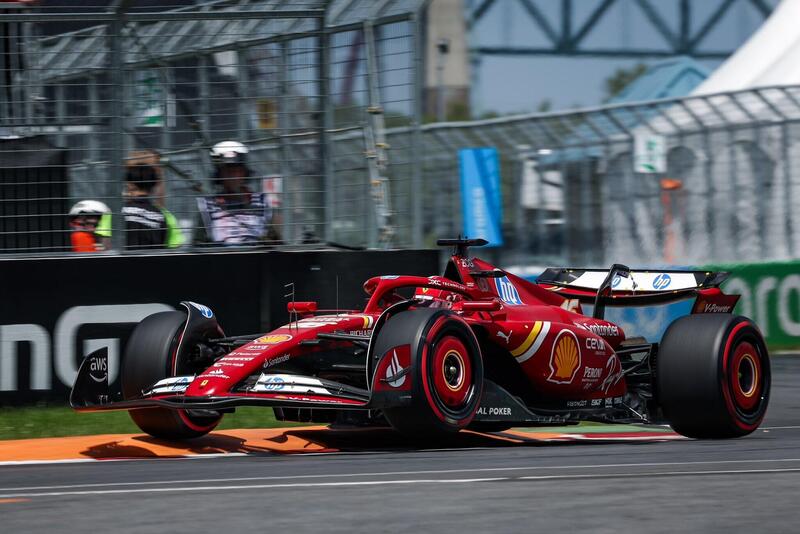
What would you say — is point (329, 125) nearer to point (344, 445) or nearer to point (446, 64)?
point (344, 445)

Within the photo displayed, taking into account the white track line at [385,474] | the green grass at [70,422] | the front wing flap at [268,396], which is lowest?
the green grass at [70,422]

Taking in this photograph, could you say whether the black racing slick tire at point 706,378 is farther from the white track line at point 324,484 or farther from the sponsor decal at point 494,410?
the white track line at point 324,484

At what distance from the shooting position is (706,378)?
7887mm

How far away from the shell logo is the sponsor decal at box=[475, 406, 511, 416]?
49cm

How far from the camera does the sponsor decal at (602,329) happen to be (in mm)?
8380

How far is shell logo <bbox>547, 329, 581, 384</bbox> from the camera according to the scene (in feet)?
26.2

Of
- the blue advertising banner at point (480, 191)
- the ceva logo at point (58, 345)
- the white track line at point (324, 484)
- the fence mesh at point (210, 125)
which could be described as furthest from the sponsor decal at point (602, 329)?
the blue advertising banner at point (480, 191)

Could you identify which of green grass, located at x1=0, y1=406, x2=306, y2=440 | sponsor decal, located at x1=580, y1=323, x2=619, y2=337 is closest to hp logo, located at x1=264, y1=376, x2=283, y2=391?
green grass, located at x1=0, y1=406, x2=306, y2=440

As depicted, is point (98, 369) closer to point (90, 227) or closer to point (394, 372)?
point (394, 372)

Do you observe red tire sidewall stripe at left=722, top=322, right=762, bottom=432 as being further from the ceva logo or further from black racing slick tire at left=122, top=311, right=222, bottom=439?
the ceva logo

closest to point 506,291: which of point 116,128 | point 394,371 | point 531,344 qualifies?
point 531,344

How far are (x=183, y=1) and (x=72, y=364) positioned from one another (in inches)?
118

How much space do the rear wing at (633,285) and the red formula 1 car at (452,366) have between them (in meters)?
0.02

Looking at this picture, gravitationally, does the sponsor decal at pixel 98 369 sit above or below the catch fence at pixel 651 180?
below
